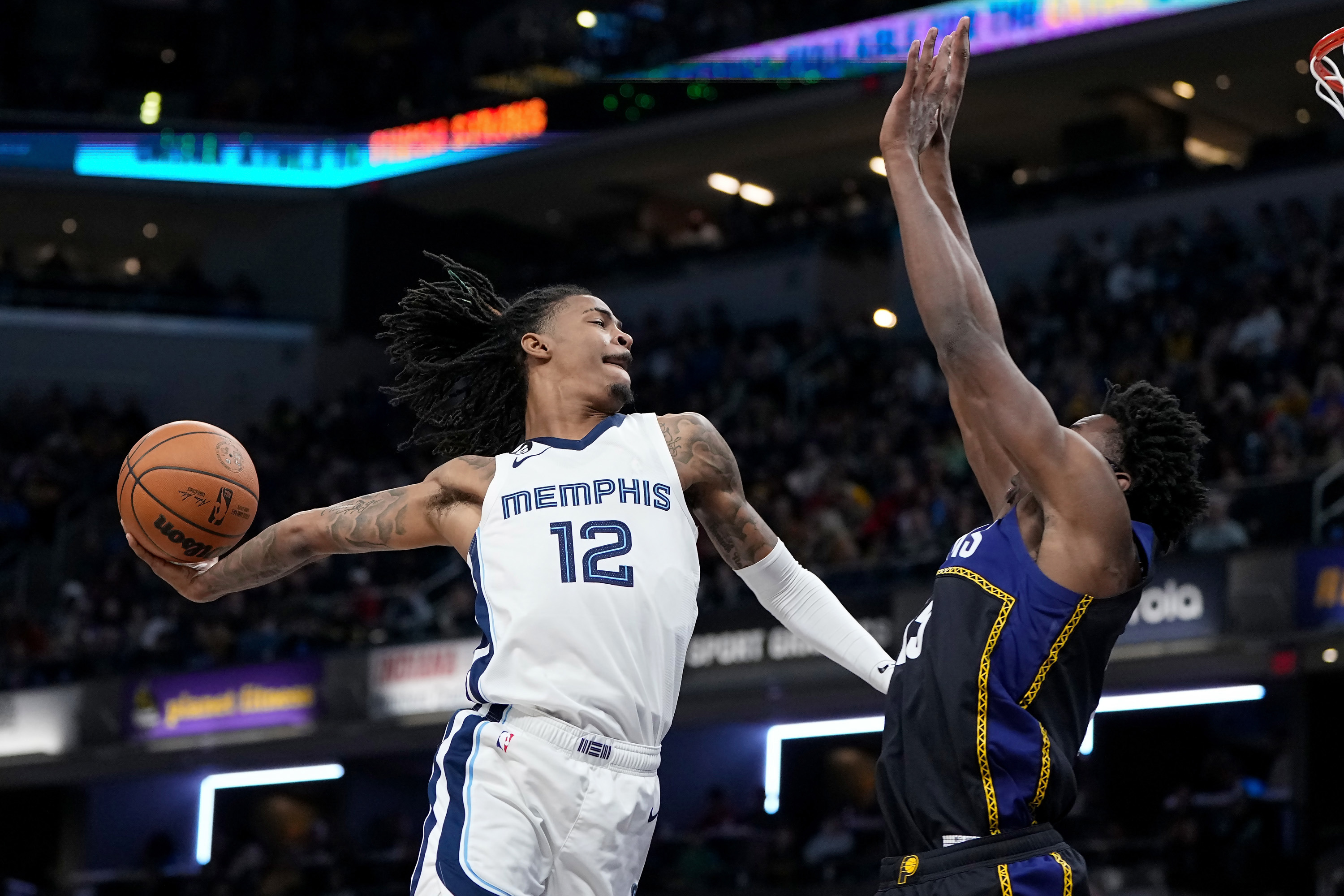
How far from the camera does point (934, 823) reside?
11.5 ft

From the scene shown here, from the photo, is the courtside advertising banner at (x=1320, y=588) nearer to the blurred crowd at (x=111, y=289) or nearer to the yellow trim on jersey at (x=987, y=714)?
the yellow trim on jersey at (x=987, y=714)

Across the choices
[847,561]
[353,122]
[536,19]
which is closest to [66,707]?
[847,561]

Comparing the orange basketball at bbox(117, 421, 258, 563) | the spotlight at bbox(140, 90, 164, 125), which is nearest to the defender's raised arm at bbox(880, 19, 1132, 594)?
the orange basketball at bbox(117, 421, 258, 563)

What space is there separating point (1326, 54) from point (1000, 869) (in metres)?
2.64

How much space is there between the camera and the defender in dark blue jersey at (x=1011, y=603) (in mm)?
3424

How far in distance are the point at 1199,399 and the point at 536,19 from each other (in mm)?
14304

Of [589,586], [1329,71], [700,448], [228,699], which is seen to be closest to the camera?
[589,586]

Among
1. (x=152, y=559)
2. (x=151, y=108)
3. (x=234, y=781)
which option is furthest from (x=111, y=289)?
(x=152, y=559)

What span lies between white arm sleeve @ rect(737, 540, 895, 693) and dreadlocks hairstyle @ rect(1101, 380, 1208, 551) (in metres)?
1.02

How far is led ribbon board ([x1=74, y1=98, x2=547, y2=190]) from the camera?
24797 mm

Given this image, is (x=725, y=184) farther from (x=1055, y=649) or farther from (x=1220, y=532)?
(x=1055, y=649)

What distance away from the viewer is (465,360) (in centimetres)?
473

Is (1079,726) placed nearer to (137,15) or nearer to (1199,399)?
(1199,399)

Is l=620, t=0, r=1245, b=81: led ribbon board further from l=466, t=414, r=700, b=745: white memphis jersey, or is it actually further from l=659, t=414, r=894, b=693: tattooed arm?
l=466, t=414, r=700, b=745: white memphis jersey
